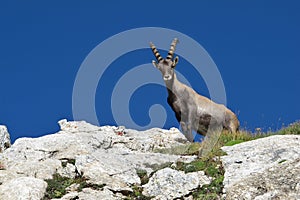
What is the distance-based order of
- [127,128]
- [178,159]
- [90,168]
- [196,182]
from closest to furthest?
[196,182], [90,168], [178,159], [127,128]

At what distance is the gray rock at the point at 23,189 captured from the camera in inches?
531

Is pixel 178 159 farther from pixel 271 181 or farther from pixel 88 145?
pixel 271 181

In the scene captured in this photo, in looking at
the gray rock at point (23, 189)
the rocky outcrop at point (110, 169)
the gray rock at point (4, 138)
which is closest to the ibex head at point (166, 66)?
the rocky outcrop at point (110, 169)

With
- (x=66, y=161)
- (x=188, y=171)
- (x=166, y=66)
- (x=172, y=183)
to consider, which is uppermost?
(x=166, y=66)

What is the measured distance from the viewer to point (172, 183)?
1416 centimetres

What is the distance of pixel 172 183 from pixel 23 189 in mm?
3826

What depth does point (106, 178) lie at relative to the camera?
14734 millimetres

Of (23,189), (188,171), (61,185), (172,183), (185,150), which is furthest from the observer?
(185,150)

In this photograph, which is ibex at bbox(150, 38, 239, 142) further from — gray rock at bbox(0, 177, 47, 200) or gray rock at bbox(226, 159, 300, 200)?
gray rock at bbox(226, 159, 300, 200)

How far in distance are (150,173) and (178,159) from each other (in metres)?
1.22

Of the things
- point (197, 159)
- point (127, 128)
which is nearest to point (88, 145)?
point (197, 159)

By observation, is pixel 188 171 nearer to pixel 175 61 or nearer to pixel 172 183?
pixel 172 183

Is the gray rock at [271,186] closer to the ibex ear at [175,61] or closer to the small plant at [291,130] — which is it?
the small plant at [291,130]

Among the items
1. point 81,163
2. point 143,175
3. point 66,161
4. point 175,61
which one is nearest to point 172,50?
point 175,61
